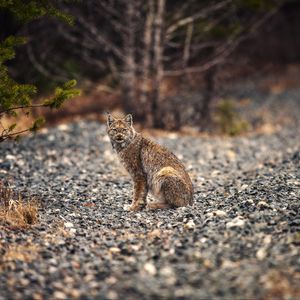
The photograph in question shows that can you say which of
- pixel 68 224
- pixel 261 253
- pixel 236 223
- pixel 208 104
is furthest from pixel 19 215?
pixel 208 104

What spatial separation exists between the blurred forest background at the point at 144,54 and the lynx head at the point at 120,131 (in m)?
6.90

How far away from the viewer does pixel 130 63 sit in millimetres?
17938

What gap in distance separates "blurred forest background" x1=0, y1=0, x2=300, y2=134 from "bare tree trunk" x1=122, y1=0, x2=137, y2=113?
0.03m

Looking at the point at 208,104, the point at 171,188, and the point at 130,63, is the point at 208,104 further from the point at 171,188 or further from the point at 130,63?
the point at 171,188

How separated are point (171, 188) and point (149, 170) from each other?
0.60 metres

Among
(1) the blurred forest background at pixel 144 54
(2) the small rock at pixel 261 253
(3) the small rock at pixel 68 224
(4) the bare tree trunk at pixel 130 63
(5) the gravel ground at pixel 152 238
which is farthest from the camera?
(1) the blurred forest background at pixel 144 54

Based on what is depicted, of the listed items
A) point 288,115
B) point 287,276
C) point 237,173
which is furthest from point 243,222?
point 288,115

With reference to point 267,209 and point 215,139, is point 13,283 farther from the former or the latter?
point 215,139

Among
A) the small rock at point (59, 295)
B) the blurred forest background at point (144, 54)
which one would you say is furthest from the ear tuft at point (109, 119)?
the blurred forest background at point (144, 54)

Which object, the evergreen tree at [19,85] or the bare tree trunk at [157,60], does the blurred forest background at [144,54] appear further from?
the evergreen tree at [19,85]

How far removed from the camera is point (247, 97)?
26359 mm

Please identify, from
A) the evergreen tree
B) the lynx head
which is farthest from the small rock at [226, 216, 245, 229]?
the evergreen tree

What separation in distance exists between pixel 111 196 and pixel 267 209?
326 centimetres

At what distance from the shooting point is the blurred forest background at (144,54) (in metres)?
17.8
